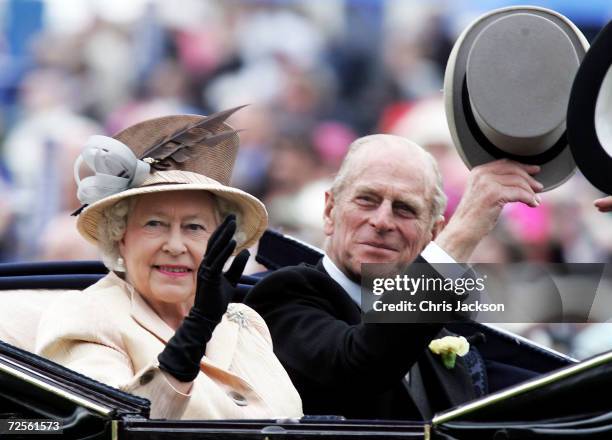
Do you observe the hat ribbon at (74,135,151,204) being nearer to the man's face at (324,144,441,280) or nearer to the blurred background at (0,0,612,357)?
the man's face at (324,144,441,280)

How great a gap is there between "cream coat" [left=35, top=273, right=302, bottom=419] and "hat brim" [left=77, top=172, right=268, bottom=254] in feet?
0.39

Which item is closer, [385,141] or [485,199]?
[485,199]

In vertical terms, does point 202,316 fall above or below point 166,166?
below

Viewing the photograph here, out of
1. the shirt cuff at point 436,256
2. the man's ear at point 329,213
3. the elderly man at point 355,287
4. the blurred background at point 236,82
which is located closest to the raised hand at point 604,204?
the shirt cuff at point 436,256

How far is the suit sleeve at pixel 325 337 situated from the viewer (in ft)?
7.54

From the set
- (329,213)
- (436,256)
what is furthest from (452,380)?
(436,256)

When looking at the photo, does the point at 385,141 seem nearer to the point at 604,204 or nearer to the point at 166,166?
the point at 166,166

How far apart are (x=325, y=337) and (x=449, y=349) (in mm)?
315

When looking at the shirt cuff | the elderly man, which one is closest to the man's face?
the elderly man

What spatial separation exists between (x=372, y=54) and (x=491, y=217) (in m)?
2.87

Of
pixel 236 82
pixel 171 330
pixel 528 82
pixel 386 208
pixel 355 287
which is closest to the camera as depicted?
pixel 528 82

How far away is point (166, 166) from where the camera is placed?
2.52 meters

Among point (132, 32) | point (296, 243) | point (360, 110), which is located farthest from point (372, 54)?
point (296, 243)

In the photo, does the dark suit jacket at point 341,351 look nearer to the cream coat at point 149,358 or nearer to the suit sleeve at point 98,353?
the cream coat at point 149,358
